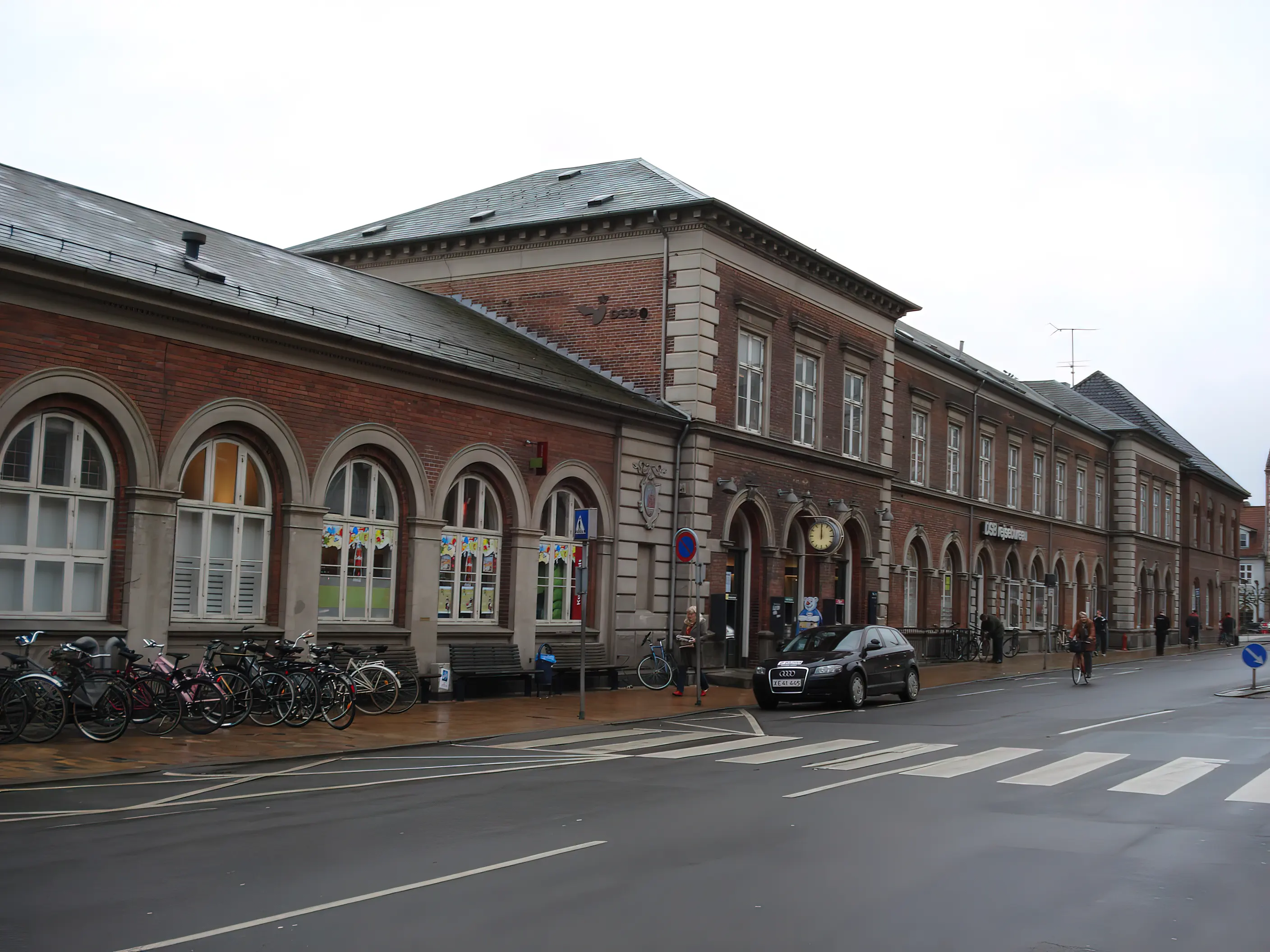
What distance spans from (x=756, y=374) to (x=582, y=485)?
22.2 ft

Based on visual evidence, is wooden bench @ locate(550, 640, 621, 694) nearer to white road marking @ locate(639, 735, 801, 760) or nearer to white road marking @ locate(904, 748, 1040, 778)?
white road marking @ locate(639, 735, 801, 760)

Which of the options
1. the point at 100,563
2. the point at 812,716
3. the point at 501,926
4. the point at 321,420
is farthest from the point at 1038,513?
the point at 501,926

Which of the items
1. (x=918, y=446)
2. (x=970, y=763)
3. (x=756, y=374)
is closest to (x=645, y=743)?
(x=970, y=763)

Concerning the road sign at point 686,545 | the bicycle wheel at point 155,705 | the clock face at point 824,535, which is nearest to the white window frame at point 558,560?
the road sign at point 686,545

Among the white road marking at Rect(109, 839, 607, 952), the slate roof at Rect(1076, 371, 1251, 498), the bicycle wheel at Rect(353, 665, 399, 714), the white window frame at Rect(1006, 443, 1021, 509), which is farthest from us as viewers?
the slate roof at Rect(1076, 371, 1251, 498)

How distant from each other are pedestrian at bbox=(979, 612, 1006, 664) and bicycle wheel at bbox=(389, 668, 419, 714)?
2579 centimetres

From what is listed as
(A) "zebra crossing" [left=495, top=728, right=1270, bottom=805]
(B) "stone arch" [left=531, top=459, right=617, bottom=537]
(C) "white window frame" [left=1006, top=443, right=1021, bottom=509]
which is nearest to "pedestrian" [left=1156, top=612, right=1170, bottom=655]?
(C) "white window frame" [left=1006, top=443, right=1021, bottom=509]

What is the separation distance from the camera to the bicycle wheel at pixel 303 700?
53.1ft

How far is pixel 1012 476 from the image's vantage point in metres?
48.3

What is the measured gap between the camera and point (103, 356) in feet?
52.0

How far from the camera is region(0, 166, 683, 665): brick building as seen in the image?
1555 cm

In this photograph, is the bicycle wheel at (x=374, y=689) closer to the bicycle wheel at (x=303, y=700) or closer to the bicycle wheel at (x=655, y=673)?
the bicycle wheel at (x=303, y=700)

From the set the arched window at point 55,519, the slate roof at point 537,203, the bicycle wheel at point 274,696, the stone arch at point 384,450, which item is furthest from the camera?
the slate roof at point 537,203

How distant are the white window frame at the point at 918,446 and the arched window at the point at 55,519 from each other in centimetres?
2781
